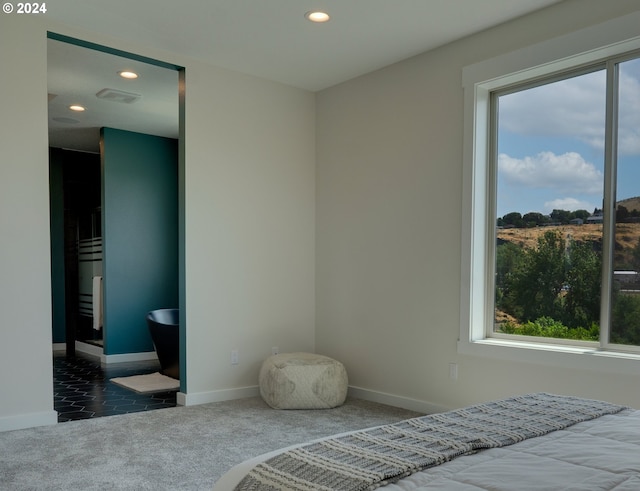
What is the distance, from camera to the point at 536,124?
149 inches

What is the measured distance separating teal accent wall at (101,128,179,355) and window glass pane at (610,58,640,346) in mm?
5261

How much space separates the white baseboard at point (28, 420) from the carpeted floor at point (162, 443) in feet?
0.20

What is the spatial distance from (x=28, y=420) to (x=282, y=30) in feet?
10.3

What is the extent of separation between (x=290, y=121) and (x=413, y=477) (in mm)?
4247

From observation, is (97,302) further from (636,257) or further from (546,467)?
(546,467)

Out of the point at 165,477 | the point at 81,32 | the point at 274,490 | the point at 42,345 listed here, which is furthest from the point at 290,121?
the point at 274,490

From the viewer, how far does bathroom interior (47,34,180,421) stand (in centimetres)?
Answer: 514

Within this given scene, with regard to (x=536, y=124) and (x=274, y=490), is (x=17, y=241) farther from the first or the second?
(x=536, y=124)

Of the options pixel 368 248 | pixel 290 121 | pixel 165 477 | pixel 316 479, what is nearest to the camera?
pixel 316 479

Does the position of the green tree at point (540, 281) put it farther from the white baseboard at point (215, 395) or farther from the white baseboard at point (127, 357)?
the white baseboard at point (127, 357)

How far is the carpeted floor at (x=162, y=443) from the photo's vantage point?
2799 mm

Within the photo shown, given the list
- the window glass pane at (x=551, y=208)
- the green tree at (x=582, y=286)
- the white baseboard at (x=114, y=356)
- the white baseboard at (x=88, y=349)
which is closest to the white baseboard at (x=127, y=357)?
the white baseboard at (x=114, y=356)

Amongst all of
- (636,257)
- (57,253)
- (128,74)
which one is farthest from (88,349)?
(636,257)

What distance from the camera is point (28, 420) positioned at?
11.9 feet
